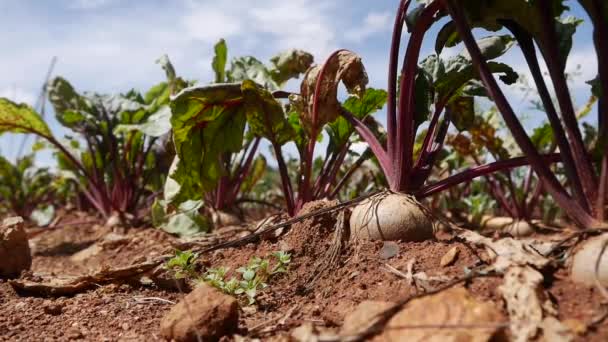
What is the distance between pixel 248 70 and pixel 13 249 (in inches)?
79.2

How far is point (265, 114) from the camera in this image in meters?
2.62

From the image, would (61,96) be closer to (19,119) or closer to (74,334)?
(19,119)

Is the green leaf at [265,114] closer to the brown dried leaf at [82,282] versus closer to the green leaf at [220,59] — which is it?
the brown dried leaf at [82,282]

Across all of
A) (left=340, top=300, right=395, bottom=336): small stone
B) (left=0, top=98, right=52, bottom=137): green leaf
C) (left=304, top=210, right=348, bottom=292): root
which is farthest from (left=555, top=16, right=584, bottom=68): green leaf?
(left=0, top=98, right=52, bottom=137): green leaf

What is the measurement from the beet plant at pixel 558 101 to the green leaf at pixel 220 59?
93.8 inches

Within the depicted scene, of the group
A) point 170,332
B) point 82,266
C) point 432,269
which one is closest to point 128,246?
point 82,266

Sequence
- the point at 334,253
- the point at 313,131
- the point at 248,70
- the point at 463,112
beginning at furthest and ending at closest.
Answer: the point at 248,70
the point at 463,112
the point at 313,131
the point at 334,253

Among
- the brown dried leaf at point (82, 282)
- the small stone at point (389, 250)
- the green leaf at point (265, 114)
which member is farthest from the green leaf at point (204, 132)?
the small stone at point (389, 250)

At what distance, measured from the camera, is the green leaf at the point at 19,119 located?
4.02m

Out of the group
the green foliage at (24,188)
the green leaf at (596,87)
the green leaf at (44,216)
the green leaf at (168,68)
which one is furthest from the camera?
the green foliage at (24,188)

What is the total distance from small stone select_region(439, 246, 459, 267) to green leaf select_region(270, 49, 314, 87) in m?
2.15

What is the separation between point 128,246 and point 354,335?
3.04 metres

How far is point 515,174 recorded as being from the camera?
580cm

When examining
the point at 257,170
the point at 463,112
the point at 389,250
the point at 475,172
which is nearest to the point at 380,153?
the point at 475,172
